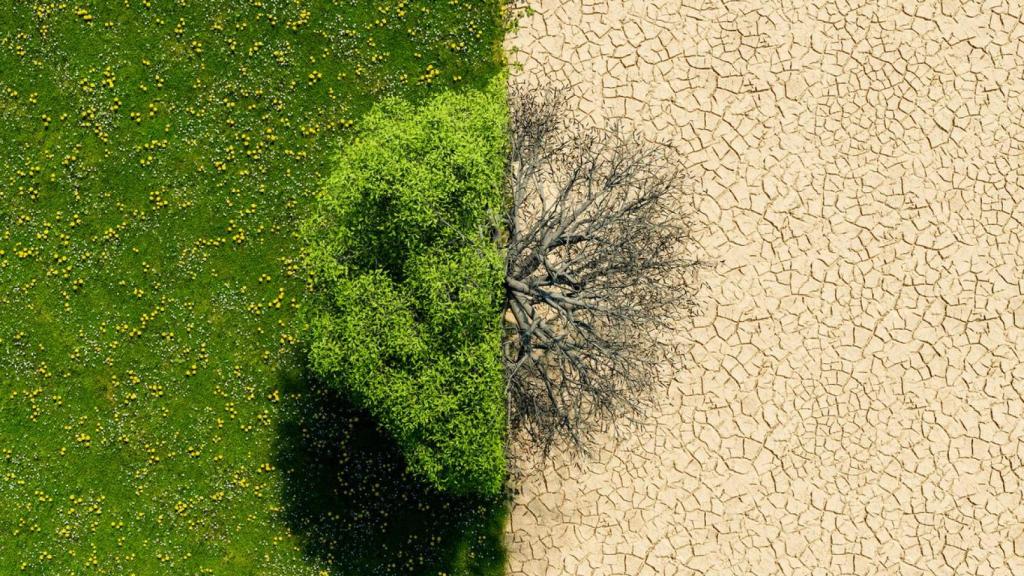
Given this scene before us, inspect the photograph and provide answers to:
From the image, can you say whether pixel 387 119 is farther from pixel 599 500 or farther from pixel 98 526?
pixel 98 526

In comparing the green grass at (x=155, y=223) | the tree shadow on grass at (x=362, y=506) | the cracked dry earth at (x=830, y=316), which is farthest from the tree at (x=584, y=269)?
the green grass at (x=155, y=223)

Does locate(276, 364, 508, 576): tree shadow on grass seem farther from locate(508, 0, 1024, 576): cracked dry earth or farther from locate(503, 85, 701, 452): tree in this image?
locate(503, 85, 701, 452): tree

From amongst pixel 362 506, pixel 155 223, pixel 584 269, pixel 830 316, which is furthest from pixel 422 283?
pixel 830 316

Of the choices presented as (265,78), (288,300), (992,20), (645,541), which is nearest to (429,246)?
(288,300)

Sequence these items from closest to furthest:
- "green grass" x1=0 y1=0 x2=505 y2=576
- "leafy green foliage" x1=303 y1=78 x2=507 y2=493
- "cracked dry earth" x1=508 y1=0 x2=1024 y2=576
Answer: "leafy green foliage" x1=303 y1=78 x2=507 y2=493
"cracked dry earth" x1=508 y1=0 x2=1024 y2=576
"green grass" x1=0 y1=0 x2=505 y2=576

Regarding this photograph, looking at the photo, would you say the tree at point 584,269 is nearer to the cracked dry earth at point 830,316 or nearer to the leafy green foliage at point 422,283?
the cracked dry earth at point 830,316

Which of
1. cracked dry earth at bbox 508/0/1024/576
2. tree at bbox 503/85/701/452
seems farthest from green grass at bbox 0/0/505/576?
cracked dry earth at bbox 508/0/1024/576
